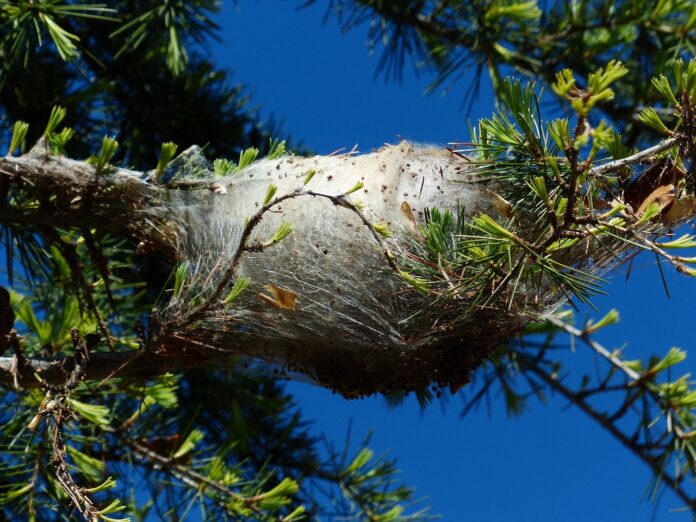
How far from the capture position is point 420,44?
2.41 metres

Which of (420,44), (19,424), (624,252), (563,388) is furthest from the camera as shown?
(420,44)

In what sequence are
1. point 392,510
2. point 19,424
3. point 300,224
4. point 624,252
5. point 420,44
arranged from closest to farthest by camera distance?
1. point 624,252
2. point 300,224
3. point 19,424
4. point 392,510
5. point 420,44

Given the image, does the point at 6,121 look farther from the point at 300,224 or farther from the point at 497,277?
the point at 497,277

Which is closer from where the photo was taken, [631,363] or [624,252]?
[624,252]

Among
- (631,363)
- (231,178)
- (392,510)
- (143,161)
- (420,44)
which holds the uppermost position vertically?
(420,44)

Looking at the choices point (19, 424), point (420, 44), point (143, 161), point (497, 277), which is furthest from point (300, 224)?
point (420, 44)

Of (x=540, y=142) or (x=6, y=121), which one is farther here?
(x=6, y=121)

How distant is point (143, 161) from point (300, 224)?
93 centimetres

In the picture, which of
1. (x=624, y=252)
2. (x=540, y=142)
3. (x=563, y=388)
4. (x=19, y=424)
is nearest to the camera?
(x=540, y=142)

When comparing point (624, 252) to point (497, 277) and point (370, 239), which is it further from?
point (370, 239)

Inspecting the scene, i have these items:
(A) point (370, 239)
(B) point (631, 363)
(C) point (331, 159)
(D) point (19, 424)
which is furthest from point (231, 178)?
(B) point (631, 363)

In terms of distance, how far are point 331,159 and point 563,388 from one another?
981mm

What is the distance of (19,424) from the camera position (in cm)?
174

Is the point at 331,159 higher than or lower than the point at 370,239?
higher
